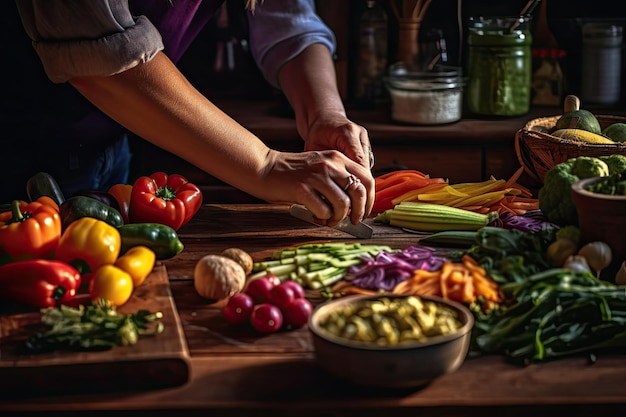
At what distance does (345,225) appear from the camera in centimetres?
206

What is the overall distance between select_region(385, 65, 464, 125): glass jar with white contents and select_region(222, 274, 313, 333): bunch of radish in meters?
1.93

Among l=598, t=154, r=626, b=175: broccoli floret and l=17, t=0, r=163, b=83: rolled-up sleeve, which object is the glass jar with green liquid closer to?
l=598, t=154, r=626, b=175: broccoli floret

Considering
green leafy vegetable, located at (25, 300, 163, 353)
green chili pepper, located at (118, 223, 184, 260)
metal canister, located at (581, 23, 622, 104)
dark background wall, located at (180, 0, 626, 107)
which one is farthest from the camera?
dark background wall, located at (180, 0, 626, 107)

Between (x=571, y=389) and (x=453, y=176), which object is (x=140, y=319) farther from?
(x=453, y=176)

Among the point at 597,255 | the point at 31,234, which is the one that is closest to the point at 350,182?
the point at 597,255

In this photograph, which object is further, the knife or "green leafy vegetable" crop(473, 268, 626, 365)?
the knife

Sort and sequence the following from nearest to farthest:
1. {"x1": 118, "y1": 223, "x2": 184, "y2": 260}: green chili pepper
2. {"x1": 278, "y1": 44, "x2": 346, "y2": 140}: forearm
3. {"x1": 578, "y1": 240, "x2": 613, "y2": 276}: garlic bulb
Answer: {"x1": 578, "y1": 240, "x2": 613, "y2": 276}: garlic bulb → {"x1": 118, "y1": 223, "x2": 184, "y2": 260}: green chili pepper → {"x1": 278, "y1": 44, "x2": 346, "y2": 140}: forearm

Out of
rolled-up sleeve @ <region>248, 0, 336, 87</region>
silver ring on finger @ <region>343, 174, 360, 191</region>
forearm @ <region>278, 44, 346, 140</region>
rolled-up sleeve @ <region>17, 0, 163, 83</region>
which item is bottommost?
silver ring on finger @ <region>343, 174, 360, 191</region>

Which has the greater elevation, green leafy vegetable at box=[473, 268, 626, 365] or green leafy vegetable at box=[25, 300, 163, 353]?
green leafy vegetable at box=[25, 300, 163, 353]

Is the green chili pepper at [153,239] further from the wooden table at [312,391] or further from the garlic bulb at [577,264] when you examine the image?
the garlic bulb at [577,264]

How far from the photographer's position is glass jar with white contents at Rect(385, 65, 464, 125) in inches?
133

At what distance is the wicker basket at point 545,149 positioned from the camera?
6.72 ft

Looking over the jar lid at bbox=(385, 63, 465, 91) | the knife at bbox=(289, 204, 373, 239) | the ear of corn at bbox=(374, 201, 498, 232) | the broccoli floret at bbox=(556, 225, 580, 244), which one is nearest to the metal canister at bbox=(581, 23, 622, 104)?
the jar lid at bbox=(385, 63, 465, 91)

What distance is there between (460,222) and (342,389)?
31.7 inches
